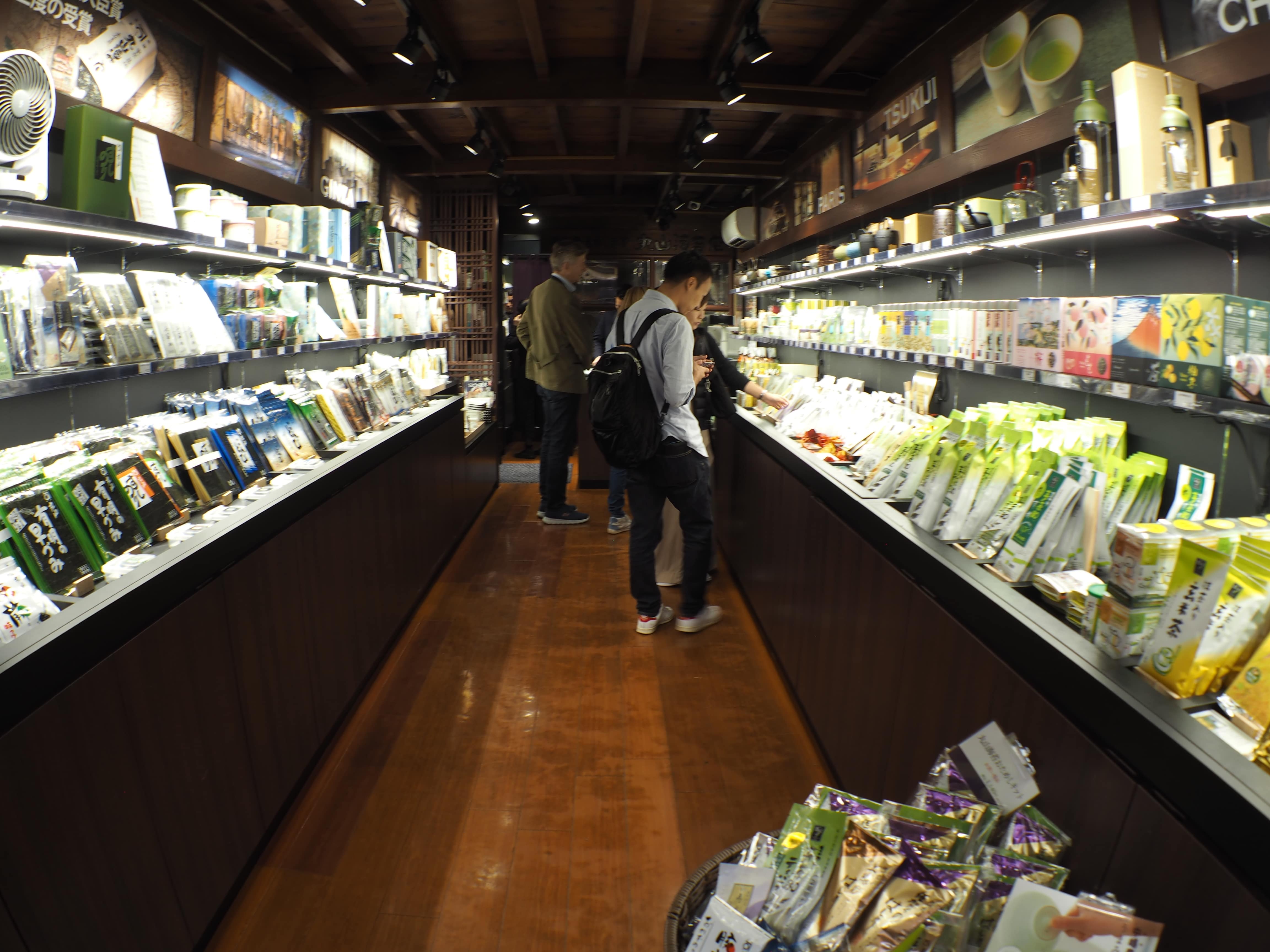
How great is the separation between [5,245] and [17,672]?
1673mm

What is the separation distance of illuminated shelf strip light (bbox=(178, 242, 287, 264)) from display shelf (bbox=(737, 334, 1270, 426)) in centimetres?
276

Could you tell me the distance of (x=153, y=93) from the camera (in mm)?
3111

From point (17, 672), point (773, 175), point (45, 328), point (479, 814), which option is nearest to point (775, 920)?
point (17, 672)

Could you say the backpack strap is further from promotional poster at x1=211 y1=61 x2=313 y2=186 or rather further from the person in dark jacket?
promotional poster at x1=211 y1=61 x2=313 y2=186

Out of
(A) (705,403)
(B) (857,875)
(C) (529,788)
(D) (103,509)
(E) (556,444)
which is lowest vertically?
(C) (529,788)

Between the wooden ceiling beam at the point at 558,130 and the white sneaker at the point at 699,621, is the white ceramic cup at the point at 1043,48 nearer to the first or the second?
the white sneaker at the point at 699,621

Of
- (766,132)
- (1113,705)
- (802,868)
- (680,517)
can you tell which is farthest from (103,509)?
(766,132)

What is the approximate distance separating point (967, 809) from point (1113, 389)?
3.82 ft

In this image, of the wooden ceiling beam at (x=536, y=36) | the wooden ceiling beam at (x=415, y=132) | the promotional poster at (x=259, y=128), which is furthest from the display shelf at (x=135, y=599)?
the wooden ceiling beam at (x=415, y=132)

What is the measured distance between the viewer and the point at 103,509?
79.0 inches

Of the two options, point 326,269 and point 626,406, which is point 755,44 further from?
point 326,269

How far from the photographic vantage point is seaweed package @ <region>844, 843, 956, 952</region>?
1.13 meters

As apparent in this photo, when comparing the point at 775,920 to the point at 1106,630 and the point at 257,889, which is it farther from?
the point at 257,889

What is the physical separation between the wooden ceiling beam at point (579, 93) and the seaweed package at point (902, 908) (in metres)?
4.53
